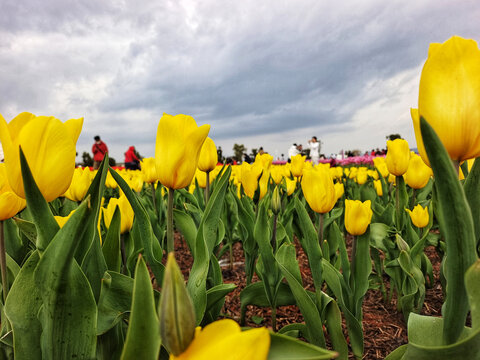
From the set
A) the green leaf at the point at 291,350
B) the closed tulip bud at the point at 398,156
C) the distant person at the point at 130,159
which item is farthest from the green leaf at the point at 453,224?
the distant person at the point at 130,159

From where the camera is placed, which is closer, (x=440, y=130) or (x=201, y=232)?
(x=440, y=130)

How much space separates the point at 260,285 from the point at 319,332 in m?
0.57

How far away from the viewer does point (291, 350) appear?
394mm

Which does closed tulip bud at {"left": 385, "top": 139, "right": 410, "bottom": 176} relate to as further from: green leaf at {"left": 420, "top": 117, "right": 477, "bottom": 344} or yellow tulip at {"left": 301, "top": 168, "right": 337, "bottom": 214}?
green leaf at {"left": 420, "top": 117, "right": 477, "bottom": 344}

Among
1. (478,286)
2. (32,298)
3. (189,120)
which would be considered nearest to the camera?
(478,286)

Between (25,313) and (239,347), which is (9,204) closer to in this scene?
(25,313)

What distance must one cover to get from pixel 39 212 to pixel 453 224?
0.76 meters

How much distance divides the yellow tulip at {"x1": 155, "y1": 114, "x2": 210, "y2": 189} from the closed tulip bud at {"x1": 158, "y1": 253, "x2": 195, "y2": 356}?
2.02 ft

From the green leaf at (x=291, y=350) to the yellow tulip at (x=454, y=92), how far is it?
17.9 inches

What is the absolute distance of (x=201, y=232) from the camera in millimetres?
865

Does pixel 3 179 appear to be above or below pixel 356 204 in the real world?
above

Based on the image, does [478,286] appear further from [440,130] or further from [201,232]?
[201,232]

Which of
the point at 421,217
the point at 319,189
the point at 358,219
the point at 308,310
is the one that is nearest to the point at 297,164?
the point at 421,217

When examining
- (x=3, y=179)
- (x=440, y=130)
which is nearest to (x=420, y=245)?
(x=440, y=130)
